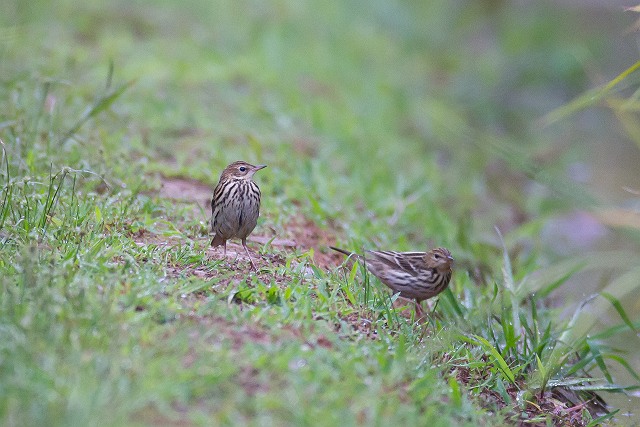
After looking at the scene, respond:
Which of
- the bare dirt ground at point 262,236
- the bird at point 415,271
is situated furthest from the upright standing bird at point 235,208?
the bird at point 415,271

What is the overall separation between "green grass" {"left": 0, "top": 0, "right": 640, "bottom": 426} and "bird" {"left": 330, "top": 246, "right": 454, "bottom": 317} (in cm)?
21

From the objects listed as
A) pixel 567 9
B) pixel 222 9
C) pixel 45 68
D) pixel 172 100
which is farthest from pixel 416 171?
pixel 567 9

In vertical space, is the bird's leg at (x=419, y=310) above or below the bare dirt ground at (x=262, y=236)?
below

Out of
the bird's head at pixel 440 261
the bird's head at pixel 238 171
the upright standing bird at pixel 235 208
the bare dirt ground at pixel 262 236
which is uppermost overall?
the bird's head at pixel 238 171

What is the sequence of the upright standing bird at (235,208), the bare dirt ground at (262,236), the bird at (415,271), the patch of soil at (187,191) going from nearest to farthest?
1. the upright standing bird at (235,208)
2. the bird at (415,271)
3. the bare dirt ground at (262,236)
4. the patch of soil at (187,191)

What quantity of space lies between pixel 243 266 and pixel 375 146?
176 inches

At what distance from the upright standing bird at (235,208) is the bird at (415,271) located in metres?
0.73

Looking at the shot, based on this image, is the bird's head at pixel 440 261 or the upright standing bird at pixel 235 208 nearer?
the upright standing bird at pixel 235 208

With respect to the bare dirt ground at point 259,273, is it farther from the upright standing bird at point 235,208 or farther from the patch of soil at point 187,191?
the upright standing bird at point 235,208

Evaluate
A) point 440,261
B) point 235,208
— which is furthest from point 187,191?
point 440,261

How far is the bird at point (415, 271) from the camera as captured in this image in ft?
18.9

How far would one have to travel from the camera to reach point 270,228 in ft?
21.5

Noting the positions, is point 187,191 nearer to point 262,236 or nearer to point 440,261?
point 262,236

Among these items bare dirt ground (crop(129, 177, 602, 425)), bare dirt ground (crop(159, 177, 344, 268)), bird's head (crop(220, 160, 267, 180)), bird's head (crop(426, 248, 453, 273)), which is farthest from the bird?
bird's head (crop(220, 160, 267, 180))
